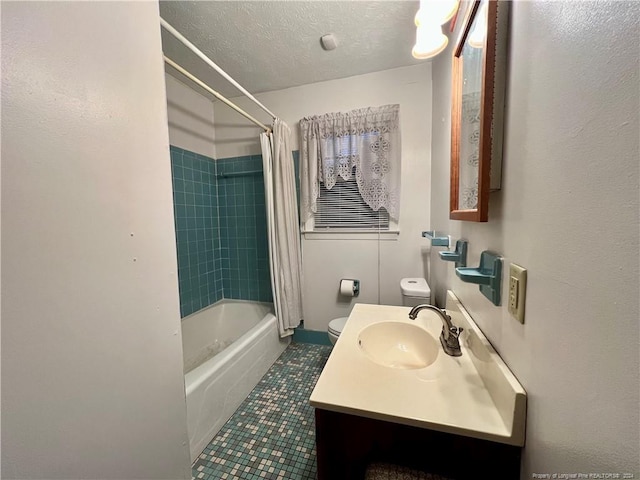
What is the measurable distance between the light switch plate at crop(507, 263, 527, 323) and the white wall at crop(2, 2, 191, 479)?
1.08 m

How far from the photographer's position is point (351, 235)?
6.81ft

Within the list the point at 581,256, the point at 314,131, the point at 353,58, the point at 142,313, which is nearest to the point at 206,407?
the point at 142,313

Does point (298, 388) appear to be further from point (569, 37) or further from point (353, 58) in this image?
point (353, 58)

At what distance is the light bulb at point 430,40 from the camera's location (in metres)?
1.02

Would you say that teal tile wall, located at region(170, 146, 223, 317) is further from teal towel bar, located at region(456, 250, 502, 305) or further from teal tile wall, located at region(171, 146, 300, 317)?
teal towel bar, located at region(456, 250, 502, 305)

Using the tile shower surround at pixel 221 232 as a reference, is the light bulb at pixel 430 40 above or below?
above

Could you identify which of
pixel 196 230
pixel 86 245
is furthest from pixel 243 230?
pixel 86 245

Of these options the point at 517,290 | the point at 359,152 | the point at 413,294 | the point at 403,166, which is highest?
the point at 359,152

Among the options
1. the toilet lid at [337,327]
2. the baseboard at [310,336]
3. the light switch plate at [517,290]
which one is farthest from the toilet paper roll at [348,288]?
the light switch plate at [517,290]

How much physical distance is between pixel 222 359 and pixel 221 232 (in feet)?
4.49

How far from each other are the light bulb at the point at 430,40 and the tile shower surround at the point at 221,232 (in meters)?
1.58

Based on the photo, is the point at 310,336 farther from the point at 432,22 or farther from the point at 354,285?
the point at 432,22

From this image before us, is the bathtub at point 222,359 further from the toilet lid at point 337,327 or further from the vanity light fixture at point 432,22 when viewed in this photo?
the vanity light fixture at point 432,22

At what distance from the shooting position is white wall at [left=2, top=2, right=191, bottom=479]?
1.66ft
